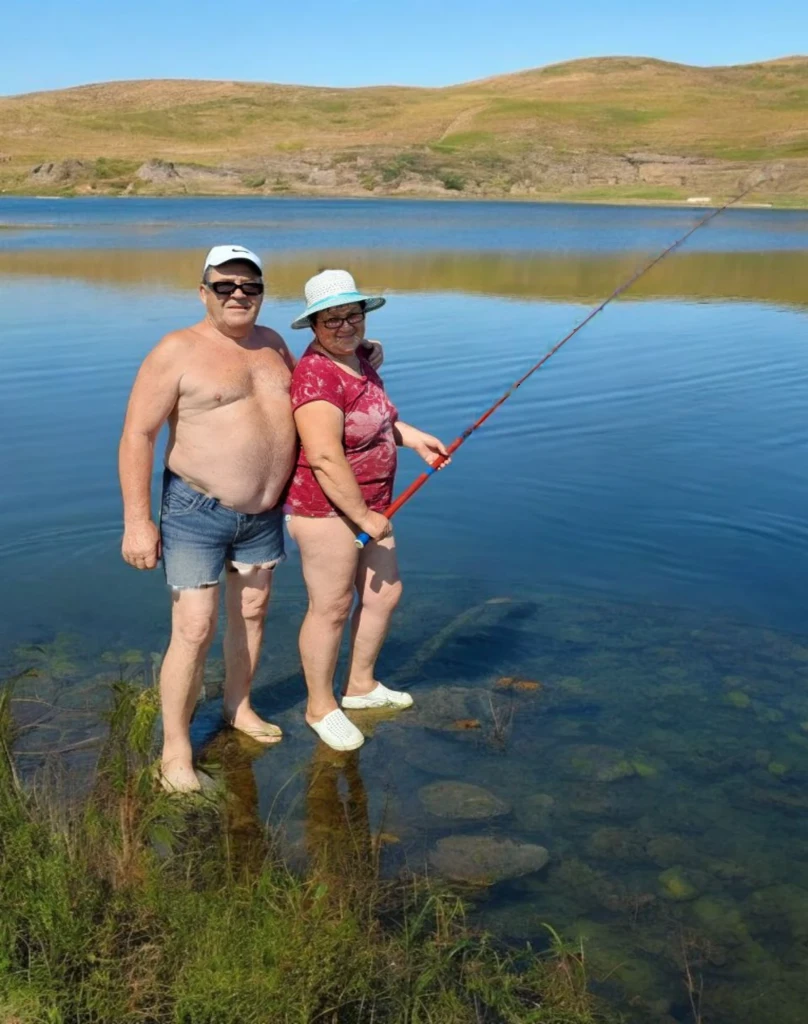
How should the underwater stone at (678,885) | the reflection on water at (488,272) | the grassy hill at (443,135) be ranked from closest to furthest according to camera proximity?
the underwater stone at (678,885)
the reflection on water at (488,272)
the grassy hill at (443,135)

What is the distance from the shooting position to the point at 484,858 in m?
3.84

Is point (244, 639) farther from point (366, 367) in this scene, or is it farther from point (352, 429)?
point (366, 367)

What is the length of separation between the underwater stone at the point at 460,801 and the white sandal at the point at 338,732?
422mm

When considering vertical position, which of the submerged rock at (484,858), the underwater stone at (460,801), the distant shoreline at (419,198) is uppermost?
Result: the distant shoreline at (419,198)

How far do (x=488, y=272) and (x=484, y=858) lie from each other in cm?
1974

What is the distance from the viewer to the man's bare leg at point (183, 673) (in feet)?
13.3

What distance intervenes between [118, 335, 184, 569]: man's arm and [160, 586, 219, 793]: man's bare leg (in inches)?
8.7

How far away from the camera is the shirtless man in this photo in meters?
3.88

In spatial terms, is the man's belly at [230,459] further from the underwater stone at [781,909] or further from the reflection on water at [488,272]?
the reflection on water at [488,272]

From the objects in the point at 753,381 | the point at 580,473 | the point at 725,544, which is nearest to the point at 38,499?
the point at 580,473

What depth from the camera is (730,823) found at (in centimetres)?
409

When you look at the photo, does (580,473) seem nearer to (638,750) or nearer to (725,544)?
(725,544)

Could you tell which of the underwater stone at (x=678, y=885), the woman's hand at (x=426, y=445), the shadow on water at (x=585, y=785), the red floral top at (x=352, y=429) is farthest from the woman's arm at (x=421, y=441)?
the underwater stone at (x=678, y=885)

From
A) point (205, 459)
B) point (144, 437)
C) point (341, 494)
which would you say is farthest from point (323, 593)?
point (144, 437)
